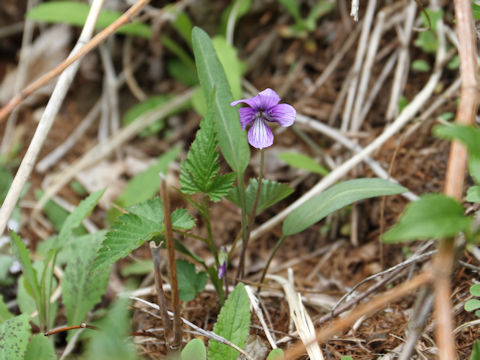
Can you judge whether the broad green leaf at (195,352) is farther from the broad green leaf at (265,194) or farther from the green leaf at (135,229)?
the broad green leaf at (265,194)

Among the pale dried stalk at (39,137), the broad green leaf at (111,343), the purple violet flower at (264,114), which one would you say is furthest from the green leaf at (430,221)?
the pale dried stalk at (39,137)

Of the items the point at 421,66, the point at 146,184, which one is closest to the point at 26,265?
the point at 146,184

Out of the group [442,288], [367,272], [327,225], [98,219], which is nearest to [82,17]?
[98,219]

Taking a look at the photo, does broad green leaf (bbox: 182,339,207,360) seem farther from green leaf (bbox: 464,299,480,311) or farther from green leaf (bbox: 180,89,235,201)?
green leaf (bbox: 464,299,480,311)

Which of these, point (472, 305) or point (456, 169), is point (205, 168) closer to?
point (456, 169)

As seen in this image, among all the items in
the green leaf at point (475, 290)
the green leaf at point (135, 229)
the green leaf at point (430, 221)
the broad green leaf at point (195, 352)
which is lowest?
the broad green leaf at point (195, 352)

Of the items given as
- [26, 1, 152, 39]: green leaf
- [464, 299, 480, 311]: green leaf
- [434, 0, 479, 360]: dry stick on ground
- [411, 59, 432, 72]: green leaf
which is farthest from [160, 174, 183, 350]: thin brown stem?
[26, 1, 152, 39]: green leaf
